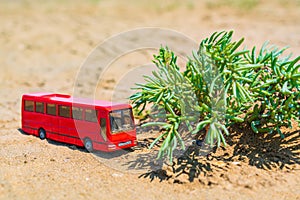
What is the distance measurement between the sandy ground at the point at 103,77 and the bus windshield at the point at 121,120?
36cm

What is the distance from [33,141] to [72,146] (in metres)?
0.65

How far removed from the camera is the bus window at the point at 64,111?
6.04 m

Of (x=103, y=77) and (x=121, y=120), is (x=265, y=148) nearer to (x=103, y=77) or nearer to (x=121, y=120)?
(x=121, y=120)

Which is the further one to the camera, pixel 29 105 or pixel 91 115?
pixel 29 105

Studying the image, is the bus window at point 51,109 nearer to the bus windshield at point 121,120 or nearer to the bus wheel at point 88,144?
the bus wheel at point 88,144

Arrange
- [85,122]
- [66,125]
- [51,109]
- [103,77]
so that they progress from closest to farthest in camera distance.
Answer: [85,122]
[66,125]
[51,109]
[103,77]

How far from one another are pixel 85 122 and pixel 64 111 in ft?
1.40

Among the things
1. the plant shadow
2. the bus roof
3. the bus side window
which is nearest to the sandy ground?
the plant shadow

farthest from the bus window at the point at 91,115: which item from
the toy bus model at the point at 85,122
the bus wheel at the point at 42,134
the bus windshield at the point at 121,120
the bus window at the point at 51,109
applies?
the bus wheel at the point at 42,134

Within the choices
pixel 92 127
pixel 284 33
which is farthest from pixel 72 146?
pixel 284 33

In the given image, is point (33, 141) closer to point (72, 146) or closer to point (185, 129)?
point (72, 146)

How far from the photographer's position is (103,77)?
995cm

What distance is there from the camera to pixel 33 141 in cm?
633

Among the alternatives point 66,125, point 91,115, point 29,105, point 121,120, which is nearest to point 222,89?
point 121,120
